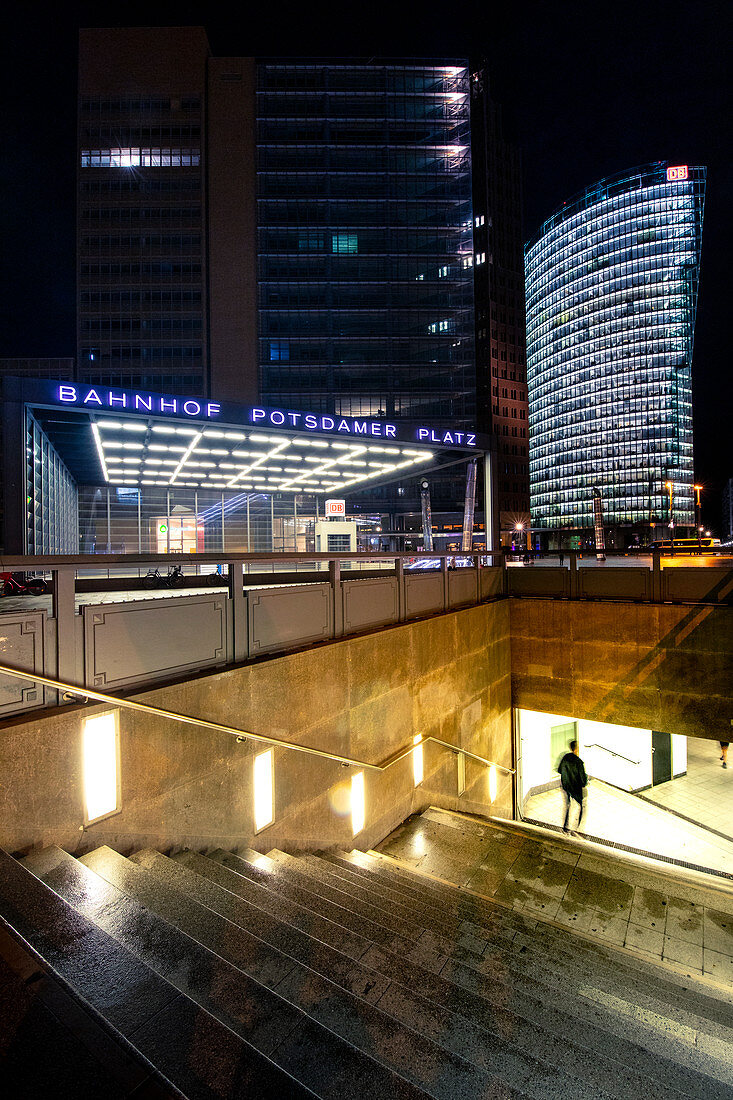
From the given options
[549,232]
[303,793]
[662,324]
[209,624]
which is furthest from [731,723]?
[549,232]

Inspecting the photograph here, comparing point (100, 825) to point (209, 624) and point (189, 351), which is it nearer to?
point (209, 624)

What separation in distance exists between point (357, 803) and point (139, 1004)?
16.4ft

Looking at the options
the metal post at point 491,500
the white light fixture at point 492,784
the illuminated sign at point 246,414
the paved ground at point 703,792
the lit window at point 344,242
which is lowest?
the paved ground at point 703,792

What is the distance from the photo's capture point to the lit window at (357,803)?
6852mm

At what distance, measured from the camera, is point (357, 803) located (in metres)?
6.96

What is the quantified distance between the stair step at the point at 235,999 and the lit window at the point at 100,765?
0.54m

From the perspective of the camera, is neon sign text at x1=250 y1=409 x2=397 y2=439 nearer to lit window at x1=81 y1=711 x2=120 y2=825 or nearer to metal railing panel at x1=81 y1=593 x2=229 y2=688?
metal railing panel at x1=81 y1=593 x2=229 y2=688

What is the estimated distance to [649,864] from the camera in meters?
7.87

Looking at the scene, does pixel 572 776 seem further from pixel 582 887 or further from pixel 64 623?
pixel 64 623

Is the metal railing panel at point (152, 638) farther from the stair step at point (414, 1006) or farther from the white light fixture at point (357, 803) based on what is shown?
the white light fixture at point (357, 803)

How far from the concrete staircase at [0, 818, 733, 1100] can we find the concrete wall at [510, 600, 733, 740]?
692cm

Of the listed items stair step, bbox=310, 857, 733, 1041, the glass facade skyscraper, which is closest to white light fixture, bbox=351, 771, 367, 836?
stair step, bbox=310, 857, 733, 1041

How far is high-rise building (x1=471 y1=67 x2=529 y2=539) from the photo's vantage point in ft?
298

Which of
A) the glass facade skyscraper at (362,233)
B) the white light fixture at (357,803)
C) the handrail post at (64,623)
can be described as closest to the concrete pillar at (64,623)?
the handrail post at (64,623)
